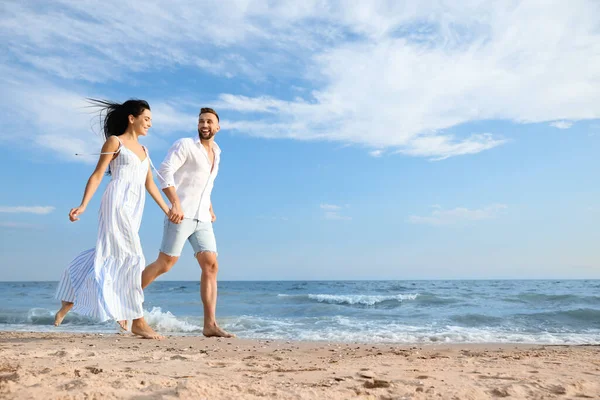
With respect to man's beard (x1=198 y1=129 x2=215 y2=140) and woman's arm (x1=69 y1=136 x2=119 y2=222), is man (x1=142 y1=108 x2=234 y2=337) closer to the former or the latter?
man's beard (x1=198 y1=129 x2=215 y2=140)

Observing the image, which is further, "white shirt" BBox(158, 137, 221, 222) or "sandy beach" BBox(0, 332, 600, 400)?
"white shirt" BBox(158, 137, 221, 222)

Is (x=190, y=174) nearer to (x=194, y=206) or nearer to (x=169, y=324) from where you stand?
(x=194, y=206)

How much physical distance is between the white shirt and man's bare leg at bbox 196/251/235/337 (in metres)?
0.37

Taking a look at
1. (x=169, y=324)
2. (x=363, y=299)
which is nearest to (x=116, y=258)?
(x=169, y=324)

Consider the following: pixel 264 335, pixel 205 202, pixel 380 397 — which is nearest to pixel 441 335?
pixel 264 335

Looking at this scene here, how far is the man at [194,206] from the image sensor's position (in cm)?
487

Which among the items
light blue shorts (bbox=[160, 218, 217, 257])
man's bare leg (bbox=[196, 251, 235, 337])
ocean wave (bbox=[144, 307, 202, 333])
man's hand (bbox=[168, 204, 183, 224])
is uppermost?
man's hand (bbox=[168, 204, 183, 224])

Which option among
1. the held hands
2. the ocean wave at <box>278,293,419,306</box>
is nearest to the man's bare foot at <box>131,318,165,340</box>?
the held hands

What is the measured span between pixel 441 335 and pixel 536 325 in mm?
2860

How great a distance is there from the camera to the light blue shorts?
4891mm

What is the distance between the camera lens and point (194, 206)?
5.04 meters

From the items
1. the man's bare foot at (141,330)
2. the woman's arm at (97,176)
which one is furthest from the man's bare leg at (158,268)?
the woman's arm at (97,176)

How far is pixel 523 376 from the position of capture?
3086 mm

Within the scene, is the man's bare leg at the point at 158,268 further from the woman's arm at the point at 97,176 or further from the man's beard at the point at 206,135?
the man's beard at the point at 206,135
